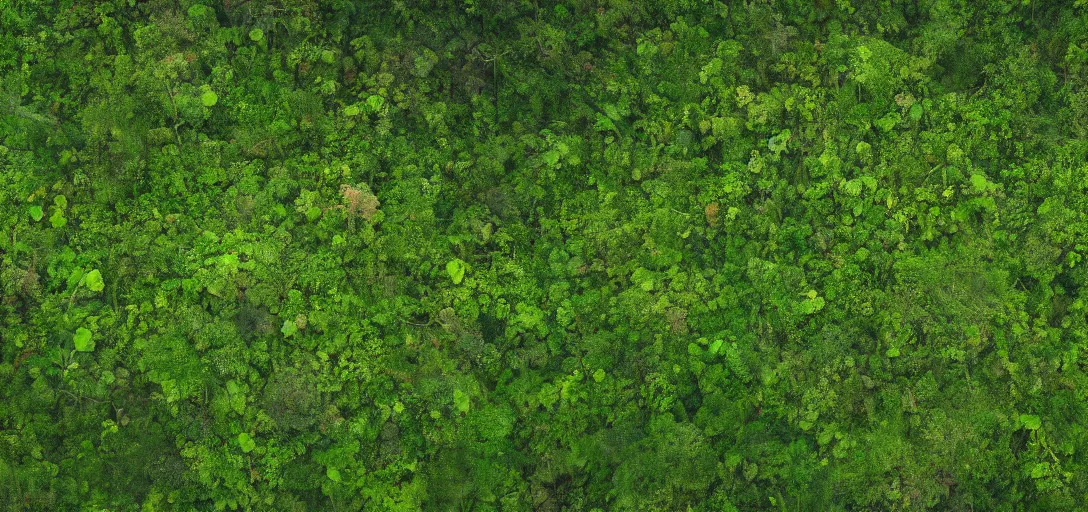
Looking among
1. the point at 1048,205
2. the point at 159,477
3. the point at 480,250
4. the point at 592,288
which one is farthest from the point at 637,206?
the point at 159,477

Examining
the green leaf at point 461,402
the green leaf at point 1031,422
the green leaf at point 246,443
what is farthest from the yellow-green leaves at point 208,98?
the green leaf at point 1031,422

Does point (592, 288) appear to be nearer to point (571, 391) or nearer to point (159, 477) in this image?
point (571, 391)

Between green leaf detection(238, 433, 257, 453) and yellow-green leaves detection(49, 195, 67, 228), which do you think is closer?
green leaf detection(238, 433, 257, 453)

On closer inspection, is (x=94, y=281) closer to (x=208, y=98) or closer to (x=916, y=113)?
(x=208, y=98)

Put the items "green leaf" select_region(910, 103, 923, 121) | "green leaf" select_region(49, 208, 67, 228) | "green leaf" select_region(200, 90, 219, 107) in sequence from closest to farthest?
"green leaf" select_region(49, 208, 67, 228) < "green leaf" select_region(200, 90, 219, 107) < "green leaf" select_region(910, 103, 923, 121)

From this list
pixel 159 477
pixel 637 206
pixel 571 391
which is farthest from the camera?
pixel 637 206

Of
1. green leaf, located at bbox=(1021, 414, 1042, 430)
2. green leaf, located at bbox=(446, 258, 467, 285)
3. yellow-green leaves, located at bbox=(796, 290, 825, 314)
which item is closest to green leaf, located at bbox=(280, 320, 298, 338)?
green leaf, located at bbox=(446, 258, 467, 285)

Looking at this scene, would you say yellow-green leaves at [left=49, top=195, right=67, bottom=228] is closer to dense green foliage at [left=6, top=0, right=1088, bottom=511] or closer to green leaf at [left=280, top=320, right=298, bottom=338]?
dense green foliage at [left=6, top=0, right=1088, bottom=511]
